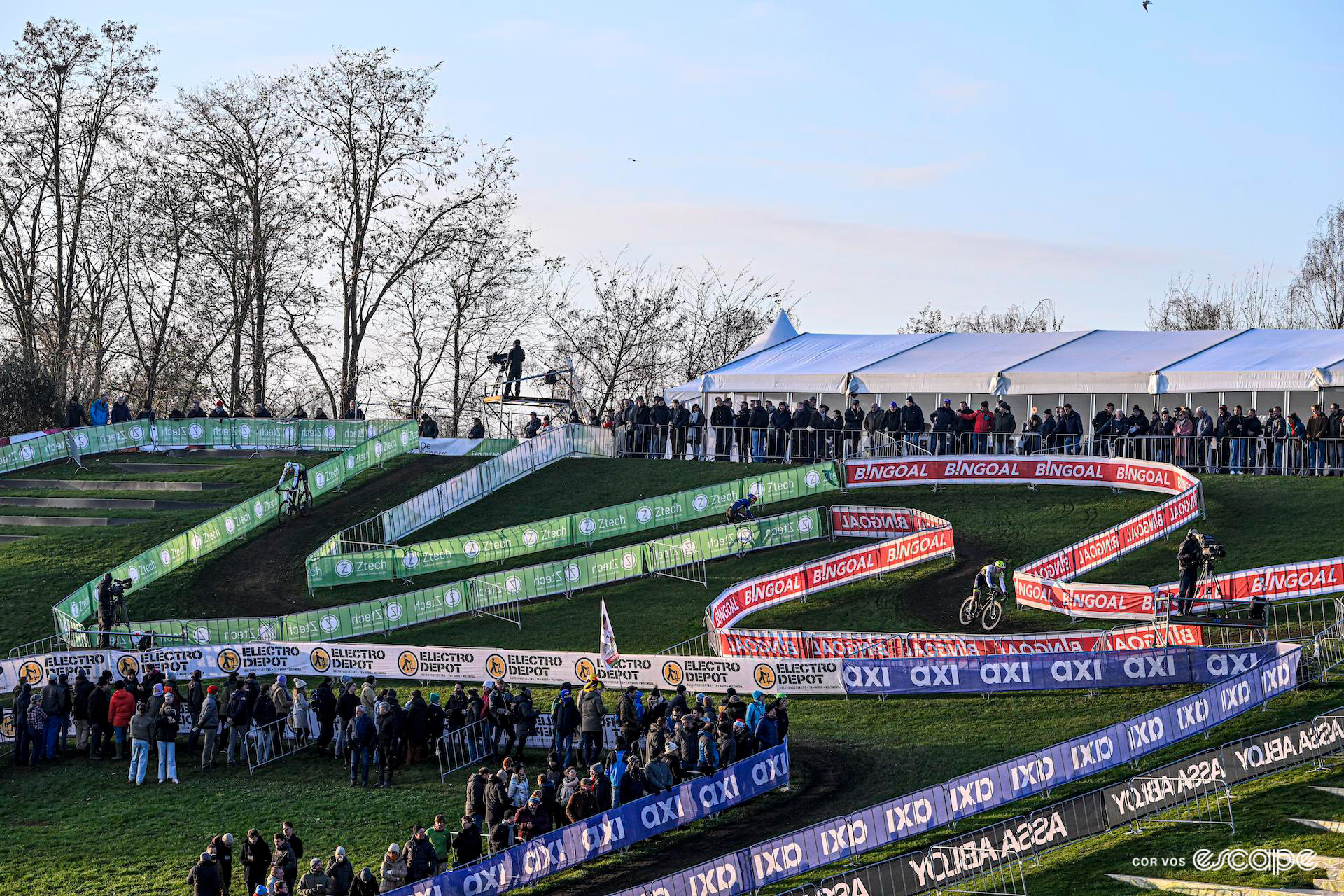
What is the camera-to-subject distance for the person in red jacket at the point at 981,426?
136ft

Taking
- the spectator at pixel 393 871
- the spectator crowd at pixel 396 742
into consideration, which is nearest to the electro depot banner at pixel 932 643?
the spectator crowd at pixel 396 742

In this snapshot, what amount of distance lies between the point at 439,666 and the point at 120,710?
5.79 m

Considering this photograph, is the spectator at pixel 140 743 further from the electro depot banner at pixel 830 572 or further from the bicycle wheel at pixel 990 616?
the bicycle wheel at pixel 990 616

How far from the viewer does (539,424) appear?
5019cm

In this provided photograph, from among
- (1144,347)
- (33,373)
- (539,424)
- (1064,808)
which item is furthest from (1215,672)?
(33,373)

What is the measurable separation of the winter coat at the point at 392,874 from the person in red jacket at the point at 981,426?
27526mm

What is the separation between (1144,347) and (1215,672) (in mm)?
25593

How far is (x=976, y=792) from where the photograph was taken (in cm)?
1794

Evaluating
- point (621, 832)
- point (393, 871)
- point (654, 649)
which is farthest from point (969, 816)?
point (654, 649)

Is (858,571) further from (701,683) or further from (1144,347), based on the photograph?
(1144,347)

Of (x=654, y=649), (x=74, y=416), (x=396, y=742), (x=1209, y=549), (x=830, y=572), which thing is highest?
(x=74, y=416)

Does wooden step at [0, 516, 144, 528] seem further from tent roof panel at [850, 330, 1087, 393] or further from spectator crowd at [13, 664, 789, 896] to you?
tent roof panel at [850, 330, 1087, 393]

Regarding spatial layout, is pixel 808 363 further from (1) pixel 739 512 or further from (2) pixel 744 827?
(2) pixel 744 827

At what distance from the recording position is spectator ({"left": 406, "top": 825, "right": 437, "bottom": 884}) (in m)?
17.3
